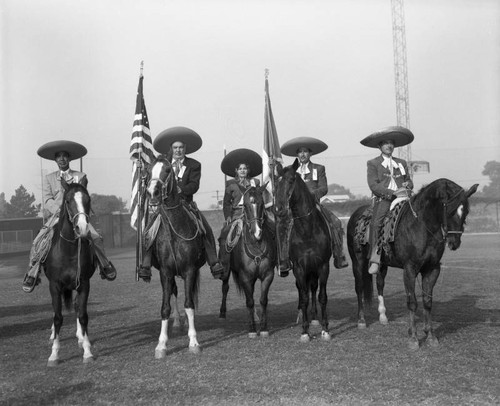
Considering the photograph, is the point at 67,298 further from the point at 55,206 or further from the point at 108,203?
→ the point at 108,203

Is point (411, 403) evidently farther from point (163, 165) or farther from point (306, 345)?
point (163, 165)

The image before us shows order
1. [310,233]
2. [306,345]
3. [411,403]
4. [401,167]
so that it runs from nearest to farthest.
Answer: [411,403], [306,345], [310,233], [401,167]

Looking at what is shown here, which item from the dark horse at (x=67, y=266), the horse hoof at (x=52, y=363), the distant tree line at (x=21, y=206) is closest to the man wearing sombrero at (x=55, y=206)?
the dark horse at (x=67, y=266)

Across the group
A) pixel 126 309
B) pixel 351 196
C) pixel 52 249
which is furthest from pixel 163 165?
pixel 351 196

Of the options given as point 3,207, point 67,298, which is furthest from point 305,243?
point 3,207

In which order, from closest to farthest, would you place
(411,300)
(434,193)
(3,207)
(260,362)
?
(260,362), (434,193), (411,300), (3,207)

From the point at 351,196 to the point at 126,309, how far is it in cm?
3868

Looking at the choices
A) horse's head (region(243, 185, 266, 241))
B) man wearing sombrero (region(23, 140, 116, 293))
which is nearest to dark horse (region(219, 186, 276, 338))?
horse's head (region(243, 185, 266, 241))

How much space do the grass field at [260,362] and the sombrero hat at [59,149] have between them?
10.6ft

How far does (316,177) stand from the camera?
9.74 meters

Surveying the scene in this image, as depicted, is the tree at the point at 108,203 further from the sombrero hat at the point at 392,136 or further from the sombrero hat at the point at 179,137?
the sombrero hat at the point at 392,136

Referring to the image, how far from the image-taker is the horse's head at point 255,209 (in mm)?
8805

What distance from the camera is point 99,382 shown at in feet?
21.1

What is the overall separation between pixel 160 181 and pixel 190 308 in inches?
82.3
